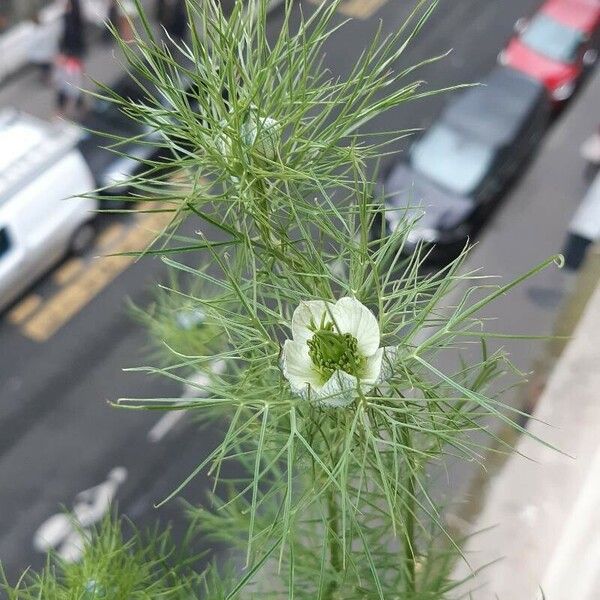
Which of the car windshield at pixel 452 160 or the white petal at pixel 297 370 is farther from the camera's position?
the car windshield at pixel 452 160

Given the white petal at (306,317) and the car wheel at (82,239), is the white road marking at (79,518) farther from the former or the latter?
the white petal at (306,317)

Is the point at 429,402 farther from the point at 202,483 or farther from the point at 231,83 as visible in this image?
the point at 202,483

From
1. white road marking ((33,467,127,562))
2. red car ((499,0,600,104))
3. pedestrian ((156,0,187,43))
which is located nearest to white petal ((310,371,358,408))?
white road marking ((33,467,127,562))

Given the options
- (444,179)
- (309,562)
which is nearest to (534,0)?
(444,179)

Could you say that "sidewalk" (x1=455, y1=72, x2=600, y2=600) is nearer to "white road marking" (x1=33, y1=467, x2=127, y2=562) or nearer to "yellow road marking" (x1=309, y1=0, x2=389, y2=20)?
"white road marking" (x1=33, y1=467, x2=127, y2=562)

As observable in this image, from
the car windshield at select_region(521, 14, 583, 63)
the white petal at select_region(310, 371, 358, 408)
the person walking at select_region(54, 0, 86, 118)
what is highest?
the white petal at select_region(310, 371, 358, 408)

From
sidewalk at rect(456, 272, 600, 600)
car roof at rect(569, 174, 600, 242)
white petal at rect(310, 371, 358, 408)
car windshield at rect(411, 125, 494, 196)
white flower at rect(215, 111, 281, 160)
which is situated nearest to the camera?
white petal at rect(310, 371, 358, 408)

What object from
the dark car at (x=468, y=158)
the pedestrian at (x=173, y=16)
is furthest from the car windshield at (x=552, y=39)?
the pedestrian at (x=173, y=16)
